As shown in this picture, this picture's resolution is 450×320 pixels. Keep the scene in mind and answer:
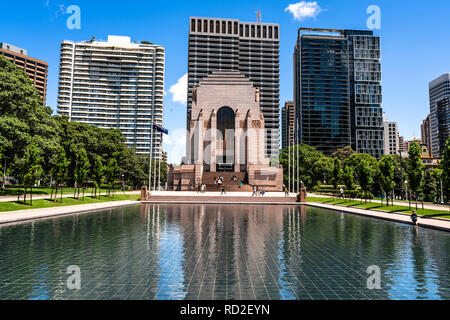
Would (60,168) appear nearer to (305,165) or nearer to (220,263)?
(220,263)

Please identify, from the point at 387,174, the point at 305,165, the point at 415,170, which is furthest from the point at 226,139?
the point at 415,170

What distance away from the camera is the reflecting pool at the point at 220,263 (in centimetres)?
693

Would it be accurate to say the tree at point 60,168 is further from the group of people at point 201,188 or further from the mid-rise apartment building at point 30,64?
the mid-rise apartment building at point 30,64

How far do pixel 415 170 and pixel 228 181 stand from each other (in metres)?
35.1

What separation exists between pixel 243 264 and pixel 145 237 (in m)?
6.45

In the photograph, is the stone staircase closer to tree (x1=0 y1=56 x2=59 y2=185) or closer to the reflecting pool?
tree (x1=0 y1=56 x2=59 y2=185)

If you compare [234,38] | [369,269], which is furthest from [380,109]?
[369,269]

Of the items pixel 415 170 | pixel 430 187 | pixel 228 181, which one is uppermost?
pixel 415 170

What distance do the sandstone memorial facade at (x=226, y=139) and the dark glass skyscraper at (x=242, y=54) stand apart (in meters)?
70.9

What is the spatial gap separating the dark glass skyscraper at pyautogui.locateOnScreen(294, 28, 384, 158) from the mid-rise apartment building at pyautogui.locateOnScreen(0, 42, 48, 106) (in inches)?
5235

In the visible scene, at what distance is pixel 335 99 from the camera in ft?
493

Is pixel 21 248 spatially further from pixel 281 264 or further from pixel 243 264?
pixel 281 264

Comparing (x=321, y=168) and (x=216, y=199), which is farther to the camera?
(x=321, y=168)

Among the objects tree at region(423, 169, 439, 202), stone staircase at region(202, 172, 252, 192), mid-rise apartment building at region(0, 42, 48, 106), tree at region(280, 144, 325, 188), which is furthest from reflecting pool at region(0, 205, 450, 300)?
mid-rise apartment building at region(0, 42, 48, 106)
